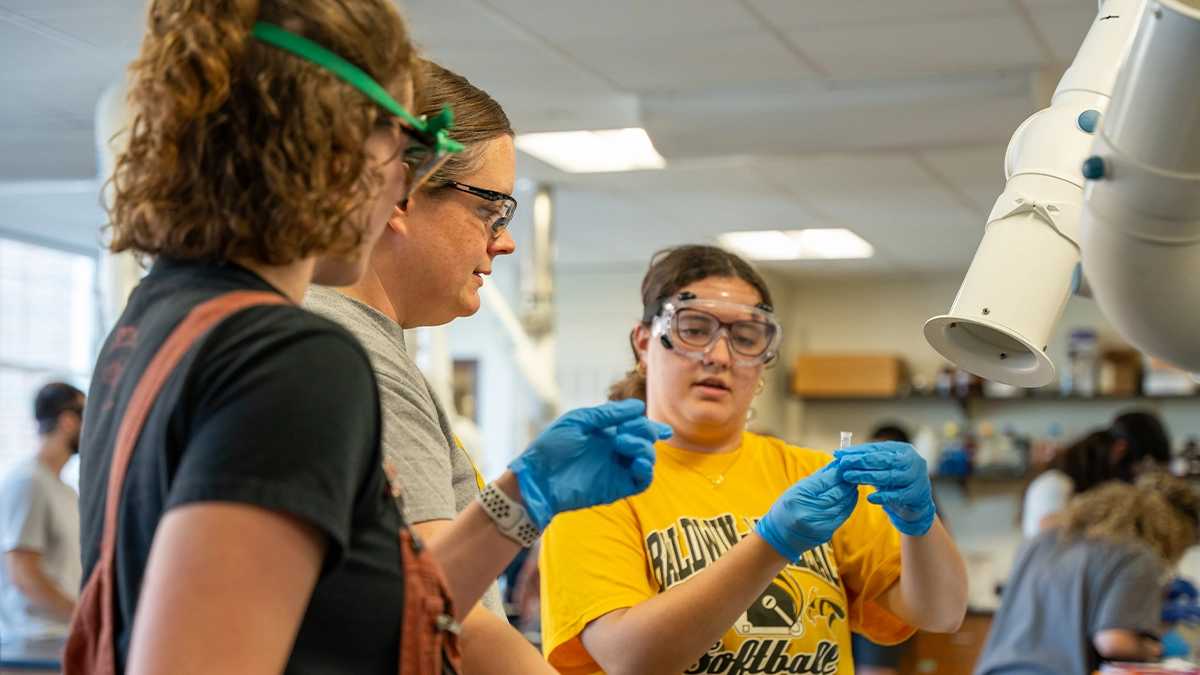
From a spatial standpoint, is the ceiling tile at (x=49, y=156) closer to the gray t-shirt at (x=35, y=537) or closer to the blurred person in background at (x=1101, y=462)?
the gray t-shirt at (x=35, y=537)

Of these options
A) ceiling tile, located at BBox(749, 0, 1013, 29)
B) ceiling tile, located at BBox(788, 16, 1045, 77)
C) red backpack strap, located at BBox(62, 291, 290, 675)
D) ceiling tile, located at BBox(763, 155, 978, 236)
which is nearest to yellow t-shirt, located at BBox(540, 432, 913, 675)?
red backpack strap, located at BBox(62, 291, 290, 675)

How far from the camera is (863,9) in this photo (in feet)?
10.6

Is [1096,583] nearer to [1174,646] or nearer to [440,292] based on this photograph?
[1174,646]

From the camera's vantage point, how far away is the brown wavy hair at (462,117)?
4.07ft

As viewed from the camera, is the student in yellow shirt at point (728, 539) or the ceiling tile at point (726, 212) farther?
the ceiling tile at point (726, 212)

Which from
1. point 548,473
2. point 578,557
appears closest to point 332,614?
point 548,473

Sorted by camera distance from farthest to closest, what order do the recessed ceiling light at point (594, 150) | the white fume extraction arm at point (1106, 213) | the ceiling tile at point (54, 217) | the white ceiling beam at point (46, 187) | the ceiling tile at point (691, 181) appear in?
the ceiling tile at point (54, 217)
the white ceiling beam at point (46, 187)
the ceiling tile at point (691, 181)
the recessed ceiling light at point (594, 150)
the white fume extraction arm at point (1106, 213)

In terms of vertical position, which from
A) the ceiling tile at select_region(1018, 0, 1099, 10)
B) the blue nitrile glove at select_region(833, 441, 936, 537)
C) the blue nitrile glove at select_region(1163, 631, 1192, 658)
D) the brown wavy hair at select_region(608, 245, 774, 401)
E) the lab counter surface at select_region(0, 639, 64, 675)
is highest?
the ceiling tile at select_region(1018, 0, 1099, 10)

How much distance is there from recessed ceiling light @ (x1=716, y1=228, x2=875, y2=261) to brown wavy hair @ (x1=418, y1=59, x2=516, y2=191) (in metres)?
5.19

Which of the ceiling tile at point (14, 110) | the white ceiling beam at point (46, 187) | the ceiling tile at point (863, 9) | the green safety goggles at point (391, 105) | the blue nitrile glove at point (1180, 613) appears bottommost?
the blue nitrile glove at point (1180, 613)

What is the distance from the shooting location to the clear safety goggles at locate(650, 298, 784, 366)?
1.80 meters

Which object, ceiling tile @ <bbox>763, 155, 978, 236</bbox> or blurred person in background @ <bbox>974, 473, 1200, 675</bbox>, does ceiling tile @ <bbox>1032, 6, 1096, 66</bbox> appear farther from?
blurred person in background @ <bbox>974, 473, 1200, 675</bbox>

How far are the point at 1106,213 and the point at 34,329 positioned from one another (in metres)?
7.23

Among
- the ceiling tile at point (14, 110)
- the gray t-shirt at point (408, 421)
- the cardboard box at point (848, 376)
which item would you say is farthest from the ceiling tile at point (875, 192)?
the gray t-shirt at point (408, 421)
